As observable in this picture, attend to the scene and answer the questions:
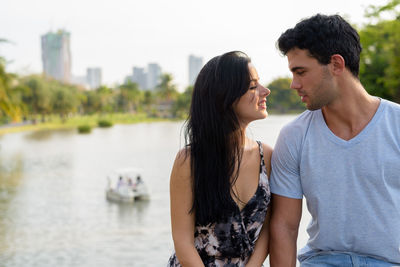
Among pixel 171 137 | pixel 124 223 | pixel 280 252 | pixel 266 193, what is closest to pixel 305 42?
pixel 266 193

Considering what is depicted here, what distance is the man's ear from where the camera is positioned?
179cm

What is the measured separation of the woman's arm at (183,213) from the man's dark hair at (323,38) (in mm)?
544

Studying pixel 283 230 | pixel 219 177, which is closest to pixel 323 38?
pixel 219 177

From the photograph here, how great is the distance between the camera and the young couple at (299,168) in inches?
68.6

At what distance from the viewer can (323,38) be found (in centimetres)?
176

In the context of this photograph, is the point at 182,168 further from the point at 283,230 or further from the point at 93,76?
the point at 93,76

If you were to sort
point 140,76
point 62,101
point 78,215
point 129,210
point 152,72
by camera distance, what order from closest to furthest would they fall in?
point 129,210, point 78,215, point 62,101, point 140,76, point 152,72

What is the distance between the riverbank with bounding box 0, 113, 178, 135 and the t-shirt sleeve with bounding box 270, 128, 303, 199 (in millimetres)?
57462

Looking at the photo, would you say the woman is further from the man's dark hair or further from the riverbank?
the riverbank

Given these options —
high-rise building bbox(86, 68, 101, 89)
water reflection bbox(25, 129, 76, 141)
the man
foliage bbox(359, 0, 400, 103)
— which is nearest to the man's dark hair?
the man

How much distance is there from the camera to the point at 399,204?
1.75 m

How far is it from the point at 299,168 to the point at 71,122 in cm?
6741

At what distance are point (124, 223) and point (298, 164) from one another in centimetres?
1508

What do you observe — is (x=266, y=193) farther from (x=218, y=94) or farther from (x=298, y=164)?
(x=218, y=94)
